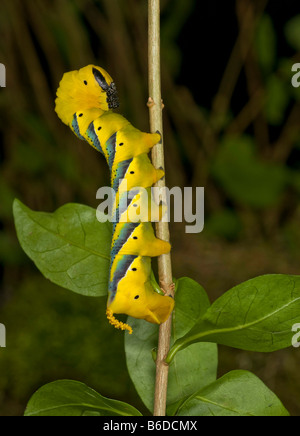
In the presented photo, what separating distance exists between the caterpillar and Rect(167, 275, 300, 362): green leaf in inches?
2.1

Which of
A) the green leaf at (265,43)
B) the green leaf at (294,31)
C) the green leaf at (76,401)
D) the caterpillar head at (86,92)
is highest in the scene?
the green leaf at (265,43)

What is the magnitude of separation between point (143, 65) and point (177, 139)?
393 millimetres

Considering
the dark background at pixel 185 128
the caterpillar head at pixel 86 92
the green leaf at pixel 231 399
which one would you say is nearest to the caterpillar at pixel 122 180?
the caterpillar head at pixel 86 92

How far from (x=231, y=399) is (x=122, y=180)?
32 cm

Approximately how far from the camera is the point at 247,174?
86.8 inches

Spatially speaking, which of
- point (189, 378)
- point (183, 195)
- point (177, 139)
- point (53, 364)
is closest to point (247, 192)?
point (183, 195)

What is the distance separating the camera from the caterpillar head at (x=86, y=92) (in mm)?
753

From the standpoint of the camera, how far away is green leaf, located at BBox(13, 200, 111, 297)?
25.5 inches

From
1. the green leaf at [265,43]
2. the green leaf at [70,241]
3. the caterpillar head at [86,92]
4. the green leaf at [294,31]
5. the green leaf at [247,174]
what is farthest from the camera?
the green leaf at [247,174]

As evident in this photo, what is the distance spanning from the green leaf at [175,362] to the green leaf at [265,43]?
1.58 meters

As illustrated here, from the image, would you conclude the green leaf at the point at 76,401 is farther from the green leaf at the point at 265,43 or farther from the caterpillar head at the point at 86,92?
the green leaf at the point at 265,43

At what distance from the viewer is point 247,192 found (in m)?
2.21

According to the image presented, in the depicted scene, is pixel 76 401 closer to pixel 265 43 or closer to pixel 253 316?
pixel 253 316

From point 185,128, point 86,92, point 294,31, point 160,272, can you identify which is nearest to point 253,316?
point 160,272
